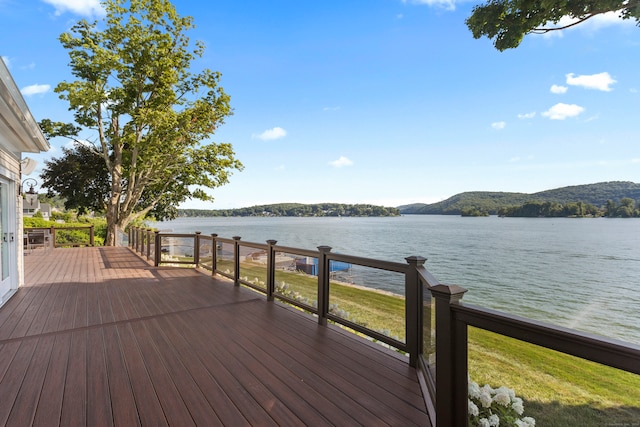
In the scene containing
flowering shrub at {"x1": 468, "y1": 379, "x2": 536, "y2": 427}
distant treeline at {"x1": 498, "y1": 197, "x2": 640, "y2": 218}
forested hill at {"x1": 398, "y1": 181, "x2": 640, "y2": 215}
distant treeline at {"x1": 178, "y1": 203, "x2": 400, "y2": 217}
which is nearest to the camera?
flowering shrub at {"x1": 468, "y1": 379, "x2": 536, "y2": 427}

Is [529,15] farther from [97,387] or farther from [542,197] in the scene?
[542,197]

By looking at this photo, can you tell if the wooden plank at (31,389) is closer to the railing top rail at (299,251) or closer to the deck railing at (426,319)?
the deck railing at (426,319)

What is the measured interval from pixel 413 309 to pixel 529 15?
4954 mm

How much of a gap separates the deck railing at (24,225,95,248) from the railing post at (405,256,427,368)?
14.2 metres

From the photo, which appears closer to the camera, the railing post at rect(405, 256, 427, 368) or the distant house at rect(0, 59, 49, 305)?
the railing post at rect(405, 256, 427, 368)

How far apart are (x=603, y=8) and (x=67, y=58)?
59.9 feet

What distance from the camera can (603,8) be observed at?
13.5 feet

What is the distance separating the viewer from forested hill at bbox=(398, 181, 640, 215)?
151 feet

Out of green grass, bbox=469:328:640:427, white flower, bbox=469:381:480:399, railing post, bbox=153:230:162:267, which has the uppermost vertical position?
railing post, bbox=153:230:162:267

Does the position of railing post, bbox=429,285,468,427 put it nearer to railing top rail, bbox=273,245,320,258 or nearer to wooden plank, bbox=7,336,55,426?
railing top rail, bbox=273,245,320,258

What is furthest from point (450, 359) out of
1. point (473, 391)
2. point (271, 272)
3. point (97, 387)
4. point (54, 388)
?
point (271, 272)

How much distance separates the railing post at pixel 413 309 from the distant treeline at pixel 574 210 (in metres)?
59.7

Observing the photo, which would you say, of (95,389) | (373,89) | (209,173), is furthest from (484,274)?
(95,389)

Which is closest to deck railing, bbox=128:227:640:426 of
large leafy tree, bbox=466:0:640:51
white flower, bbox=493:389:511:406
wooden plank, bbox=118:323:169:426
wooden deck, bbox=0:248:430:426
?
wooden deck, bbox=0:248:430:426
